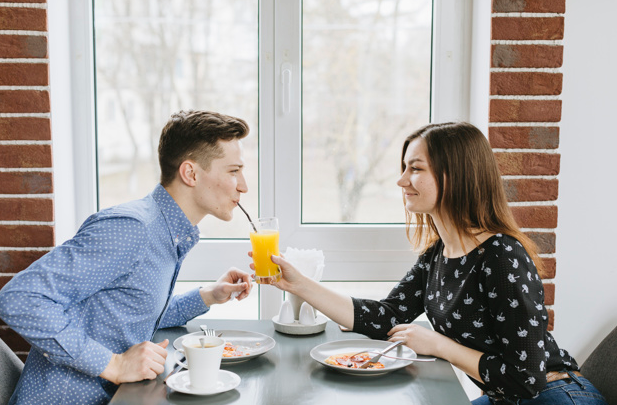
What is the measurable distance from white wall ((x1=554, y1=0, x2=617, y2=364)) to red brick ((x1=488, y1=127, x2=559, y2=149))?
0.07 meters

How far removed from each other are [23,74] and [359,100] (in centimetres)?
119

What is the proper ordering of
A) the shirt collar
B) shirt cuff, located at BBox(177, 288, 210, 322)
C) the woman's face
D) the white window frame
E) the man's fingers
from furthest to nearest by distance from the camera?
the white window frame, shirt cuff, located at BBox(177, 288, 210, 322), the woman's face, the shirt collar, the man's fingers

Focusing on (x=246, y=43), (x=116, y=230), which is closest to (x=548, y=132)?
(x=246, y=43)

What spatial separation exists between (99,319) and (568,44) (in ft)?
5.69

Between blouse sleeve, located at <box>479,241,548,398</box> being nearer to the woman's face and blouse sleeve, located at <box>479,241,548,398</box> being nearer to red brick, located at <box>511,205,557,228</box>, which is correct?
the woman's face

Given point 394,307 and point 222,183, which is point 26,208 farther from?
point 394,307

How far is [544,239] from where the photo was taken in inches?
85.4

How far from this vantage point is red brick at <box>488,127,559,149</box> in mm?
2143

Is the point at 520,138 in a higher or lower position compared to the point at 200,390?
higher

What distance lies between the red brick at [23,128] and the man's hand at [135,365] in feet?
3.34

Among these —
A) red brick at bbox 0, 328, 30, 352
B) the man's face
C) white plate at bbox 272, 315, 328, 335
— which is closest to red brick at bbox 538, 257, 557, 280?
white plate at bbox 272, 315, 328, 335

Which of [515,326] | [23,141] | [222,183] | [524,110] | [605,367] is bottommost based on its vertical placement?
[605,367]

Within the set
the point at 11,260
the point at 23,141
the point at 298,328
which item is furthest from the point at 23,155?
the point at 298,328

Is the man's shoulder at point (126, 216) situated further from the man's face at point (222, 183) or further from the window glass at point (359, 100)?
the window glass at point (359, 100)
